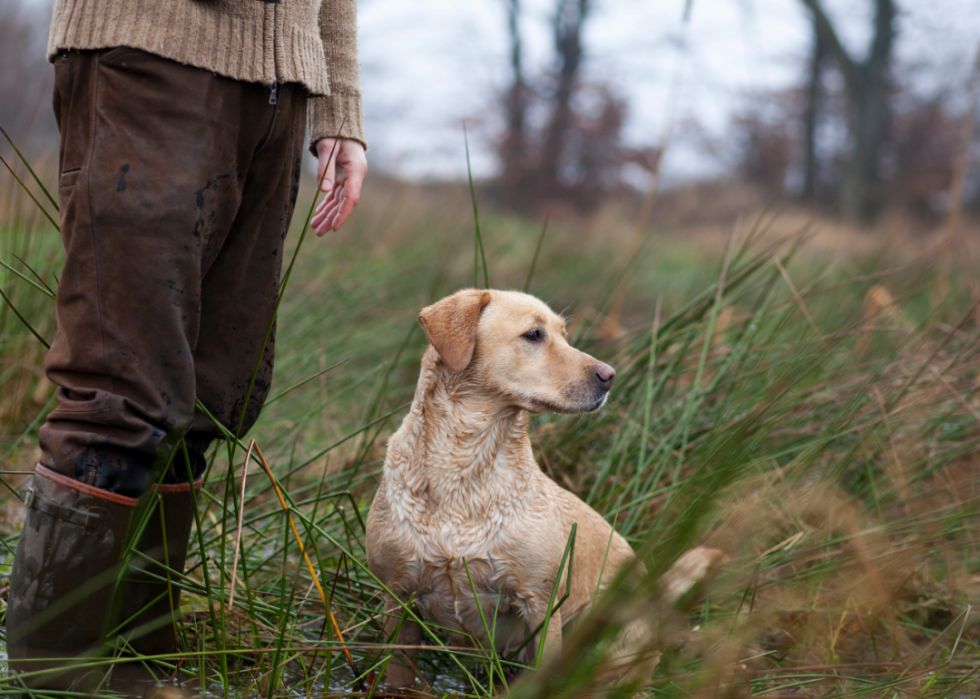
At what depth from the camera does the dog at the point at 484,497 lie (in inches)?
81.0

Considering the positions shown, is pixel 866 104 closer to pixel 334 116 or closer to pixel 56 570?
pixel 334 116

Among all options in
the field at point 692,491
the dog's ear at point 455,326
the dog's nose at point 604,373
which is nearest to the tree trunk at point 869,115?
the field at point 692,491

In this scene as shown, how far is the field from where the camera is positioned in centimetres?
146

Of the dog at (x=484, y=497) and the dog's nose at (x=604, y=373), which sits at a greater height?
the dog's nose at (x=604, y=373)

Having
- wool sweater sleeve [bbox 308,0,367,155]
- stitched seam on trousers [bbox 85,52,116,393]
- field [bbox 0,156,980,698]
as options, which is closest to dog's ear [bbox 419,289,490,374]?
field [bbox 0,156,980,698]

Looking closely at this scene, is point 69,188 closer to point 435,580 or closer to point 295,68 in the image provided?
point 295,68

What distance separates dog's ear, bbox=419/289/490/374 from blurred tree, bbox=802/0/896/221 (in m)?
20.8

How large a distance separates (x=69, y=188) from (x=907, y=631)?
271 centimetres

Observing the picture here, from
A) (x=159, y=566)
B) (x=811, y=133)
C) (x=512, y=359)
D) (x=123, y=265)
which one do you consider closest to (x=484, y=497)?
(x=512, y=359)

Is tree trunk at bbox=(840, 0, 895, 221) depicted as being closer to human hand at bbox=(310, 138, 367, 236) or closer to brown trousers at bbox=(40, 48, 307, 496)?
human hand at bbox=(310, 138, 367, 236)

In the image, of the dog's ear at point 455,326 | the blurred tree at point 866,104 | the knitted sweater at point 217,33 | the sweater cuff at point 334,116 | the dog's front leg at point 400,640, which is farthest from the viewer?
the blurred tree at point 866,104

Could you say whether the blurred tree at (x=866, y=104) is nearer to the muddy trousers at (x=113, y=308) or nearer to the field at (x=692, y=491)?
the field at (x=692, y=491)

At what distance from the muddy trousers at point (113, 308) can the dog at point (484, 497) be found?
681 millimetres

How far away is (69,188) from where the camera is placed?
1.58 m
